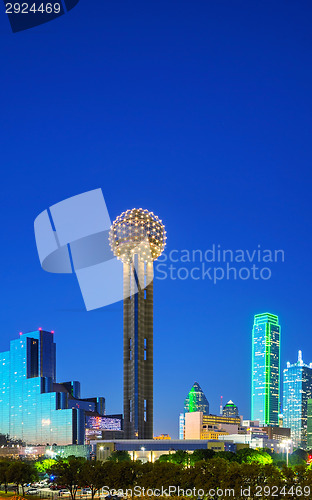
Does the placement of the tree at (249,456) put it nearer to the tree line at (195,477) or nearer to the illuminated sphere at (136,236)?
the tree line at (195,477)

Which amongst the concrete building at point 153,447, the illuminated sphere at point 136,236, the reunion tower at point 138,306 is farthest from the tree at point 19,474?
the illuminated sphere at point 136,236

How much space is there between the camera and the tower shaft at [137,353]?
532 feet

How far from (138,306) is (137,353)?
42.9 feet

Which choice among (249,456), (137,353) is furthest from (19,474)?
(137,353)

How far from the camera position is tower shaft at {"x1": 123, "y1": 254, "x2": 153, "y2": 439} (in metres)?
162

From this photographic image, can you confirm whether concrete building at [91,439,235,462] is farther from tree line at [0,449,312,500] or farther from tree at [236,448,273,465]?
tree line at [0,449,312,500]

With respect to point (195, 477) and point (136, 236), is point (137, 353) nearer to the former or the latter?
point (136, 236)

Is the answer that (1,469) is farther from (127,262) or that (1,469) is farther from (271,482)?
(127,262)

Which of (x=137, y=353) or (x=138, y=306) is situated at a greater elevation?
(x=138, y=306)

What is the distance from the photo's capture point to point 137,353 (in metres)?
163

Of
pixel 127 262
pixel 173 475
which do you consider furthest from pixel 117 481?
pixel 127 262

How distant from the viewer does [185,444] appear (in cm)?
14525

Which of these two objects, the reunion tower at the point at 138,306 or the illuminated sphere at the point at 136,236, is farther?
the illuminated sphere at the point at 136,236

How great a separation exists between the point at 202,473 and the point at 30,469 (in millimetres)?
39513
